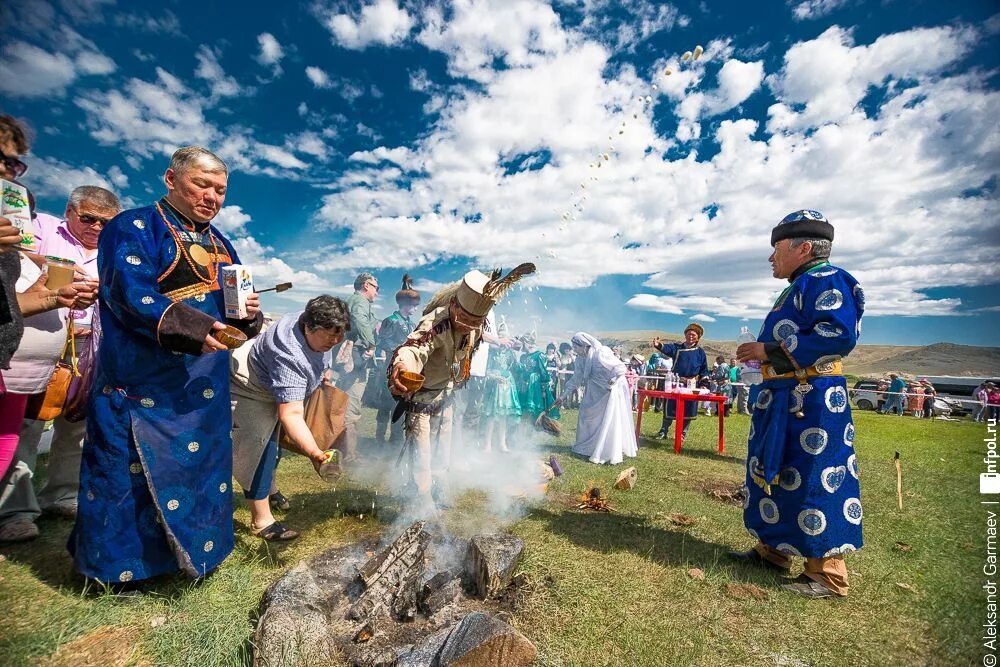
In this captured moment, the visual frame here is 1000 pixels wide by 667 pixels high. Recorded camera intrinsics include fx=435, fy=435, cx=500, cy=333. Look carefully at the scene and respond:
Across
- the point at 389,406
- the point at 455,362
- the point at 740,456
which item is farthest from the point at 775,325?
the point at 740,456

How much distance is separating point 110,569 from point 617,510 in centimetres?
442

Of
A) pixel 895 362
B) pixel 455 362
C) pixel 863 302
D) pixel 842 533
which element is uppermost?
pixel 895 362

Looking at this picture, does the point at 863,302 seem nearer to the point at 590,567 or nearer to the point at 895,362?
the point at 590,567

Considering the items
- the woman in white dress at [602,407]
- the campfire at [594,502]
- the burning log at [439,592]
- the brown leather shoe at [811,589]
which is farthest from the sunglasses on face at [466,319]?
the woman in white dress at [602,407]

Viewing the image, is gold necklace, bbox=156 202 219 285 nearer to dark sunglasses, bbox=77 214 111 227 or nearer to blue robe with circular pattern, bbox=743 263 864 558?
dark sunglasses, bbox=77 214 111 227

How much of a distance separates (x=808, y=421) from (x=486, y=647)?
2.84m

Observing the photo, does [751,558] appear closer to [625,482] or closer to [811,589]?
[811,589]

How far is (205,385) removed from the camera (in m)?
2.78

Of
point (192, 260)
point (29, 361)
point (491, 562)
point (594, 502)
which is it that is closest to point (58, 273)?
point (192, 260)

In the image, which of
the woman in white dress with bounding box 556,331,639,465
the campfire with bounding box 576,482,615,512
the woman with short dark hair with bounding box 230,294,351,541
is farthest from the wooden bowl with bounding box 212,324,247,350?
the woman in white dress with bounding box 556,331,639,465

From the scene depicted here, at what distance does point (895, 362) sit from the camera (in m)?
89.4

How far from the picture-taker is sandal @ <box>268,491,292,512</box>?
14.6ft

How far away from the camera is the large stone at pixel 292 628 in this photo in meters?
2.17

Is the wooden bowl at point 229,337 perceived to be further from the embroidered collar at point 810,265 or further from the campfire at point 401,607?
the embroidered collar at point 810,265
